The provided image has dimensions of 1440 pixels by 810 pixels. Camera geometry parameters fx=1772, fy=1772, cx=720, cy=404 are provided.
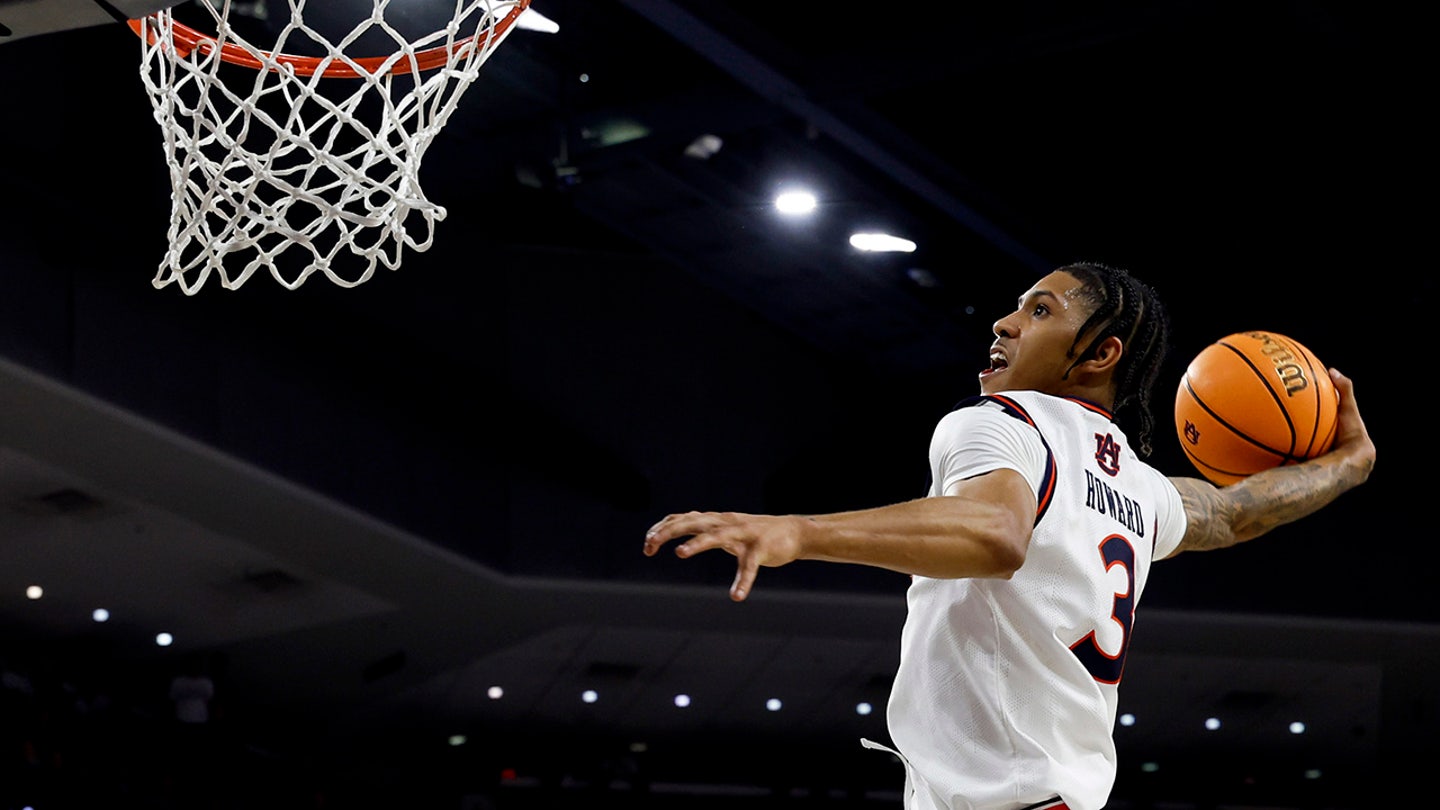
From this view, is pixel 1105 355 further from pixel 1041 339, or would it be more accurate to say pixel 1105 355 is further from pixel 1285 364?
pixel 1285 364

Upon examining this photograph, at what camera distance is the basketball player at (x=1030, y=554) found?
7.72 feet

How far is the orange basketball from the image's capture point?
355 centimetres

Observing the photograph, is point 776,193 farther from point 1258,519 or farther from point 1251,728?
point 1251,728

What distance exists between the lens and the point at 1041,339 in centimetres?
294

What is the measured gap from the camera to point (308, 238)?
12.1ft

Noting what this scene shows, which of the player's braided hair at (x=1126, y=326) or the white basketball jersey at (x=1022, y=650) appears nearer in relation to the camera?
the white basketball jersey at (x=1022, y=650)

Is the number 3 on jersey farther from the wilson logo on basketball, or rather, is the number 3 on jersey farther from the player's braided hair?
the wilson logo on basketball

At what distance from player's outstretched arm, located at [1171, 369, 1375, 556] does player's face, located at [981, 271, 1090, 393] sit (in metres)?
0.43

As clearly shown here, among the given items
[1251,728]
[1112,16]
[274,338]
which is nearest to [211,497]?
[274,338]

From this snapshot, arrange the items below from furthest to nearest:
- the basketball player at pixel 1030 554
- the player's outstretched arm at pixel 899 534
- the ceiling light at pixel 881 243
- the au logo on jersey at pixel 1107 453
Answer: the ceiling light at pixel 881 243, the au logo on jersey at pixel 1107 453, the basketball player at pixel 1030 554, the player's outstretched arm at pixel 899 534

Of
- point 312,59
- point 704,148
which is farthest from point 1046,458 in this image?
point 704,148

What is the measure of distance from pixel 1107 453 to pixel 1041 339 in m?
0.22

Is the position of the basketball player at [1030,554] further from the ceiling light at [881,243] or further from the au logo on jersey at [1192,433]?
the ceiling light at [881,243]

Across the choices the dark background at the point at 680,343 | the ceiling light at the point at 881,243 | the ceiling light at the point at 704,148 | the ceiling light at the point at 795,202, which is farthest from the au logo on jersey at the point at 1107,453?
the ceiling light at the point at 881,243
